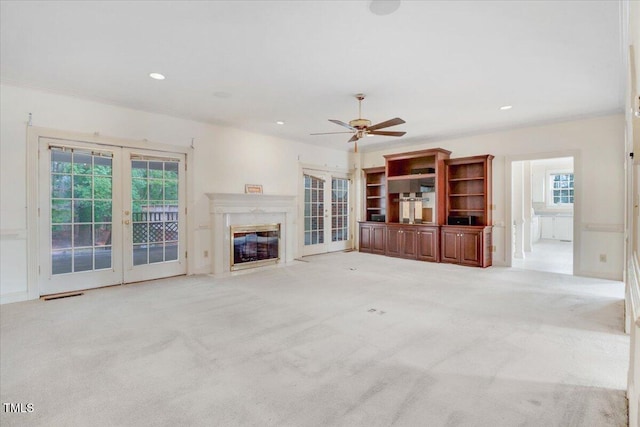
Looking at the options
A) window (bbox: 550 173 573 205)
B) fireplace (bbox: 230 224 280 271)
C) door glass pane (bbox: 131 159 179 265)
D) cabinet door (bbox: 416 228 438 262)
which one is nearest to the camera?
door glass pane (bbox: 131 159 179 265)

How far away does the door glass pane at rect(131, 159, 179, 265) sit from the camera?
16.2ft

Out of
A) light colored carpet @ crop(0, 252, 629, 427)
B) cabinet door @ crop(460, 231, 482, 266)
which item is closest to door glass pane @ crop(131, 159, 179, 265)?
light colored carpet @ crop(0, 252, 629, 427)

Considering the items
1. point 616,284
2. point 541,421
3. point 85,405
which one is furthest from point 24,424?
point 616,284

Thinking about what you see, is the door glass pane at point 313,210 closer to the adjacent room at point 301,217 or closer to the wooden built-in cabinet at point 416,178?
the adjacent room at point 301,217

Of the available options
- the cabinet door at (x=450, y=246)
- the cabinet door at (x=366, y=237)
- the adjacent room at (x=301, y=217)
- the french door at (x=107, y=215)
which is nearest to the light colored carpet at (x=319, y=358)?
the adjacent room at (x=301, y=217)

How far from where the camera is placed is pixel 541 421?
173cm

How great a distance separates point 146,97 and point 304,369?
13.8 ft

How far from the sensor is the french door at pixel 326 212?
299 inches

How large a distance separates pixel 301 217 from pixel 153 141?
11.3 feet

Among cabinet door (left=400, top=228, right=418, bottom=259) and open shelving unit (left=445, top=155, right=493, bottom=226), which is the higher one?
open shelving unit (left=445, top=155, right=493, bottom=226)

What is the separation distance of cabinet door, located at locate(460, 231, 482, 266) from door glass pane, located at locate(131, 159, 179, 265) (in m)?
5.41

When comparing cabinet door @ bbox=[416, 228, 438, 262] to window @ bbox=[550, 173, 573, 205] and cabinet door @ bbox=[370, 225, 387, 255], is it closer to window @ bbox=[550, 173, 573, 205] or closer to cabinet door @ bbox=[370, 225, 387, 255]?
cabinet door @ bbox=[370, 225, 387, 255]

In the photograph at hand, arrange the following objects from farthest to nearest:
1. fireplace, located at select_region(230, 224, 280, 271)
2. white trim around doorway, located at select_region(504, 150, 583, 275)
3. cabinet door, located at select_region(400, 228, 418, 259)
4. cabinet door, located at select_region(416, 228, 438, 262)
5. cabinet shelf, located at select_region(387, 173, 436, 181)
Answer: cabinet door, located at select_region(400, 228, 418, 259) → cabinet shelf, located at select_region(387, 173, 436, 181) → cabinet door, located at select_region(416, 228, 438, 262) → fireplace, located at select_region(230, 224, 280, 271) → white trim around doorway, located at select_region(504, 150, 583, 275)

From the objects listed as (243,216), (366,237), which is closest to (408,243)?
A: (366,237)
